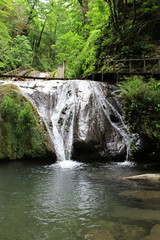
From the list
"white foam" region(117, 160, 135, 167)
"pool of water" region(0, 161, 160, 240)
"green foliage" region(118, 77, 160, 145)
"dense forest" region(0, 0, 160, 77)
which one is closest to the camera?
"pool of water" region(0, 161, 160, 240)

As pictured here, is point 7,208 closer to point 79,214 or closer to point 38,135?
point 79,214

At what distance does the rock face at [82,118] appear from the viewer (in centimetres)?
768

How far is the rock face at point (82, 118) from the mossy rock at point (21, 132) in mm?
457

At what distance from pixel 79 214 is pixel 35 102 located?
22.1 ft

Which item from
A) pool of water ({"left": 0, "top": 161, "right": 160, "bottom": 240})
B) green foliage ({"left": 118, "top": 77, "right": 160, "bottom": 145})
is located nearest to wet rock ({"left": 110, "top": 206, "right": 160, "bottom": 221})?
pool of water ({"left": 0, "top": 161, "right": 160, "bottom": 240})

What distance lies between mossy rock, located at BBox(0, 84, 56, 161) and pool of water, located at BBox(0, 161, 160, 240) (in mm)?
1404

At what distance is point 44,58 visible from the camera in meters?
35.5

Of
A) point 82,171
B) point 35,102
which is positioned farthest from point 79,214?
point 35,102

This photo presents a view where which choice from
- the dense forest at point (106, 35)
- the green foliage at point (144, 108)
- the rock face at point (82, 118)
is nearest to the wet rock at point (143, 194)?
the green foliage at point (144, 108)

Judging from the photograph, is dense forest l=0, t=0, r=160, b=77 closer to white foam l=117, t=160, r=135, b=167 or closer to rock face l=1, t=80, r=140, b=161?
rock face l=1, t=80, r=140, b=161

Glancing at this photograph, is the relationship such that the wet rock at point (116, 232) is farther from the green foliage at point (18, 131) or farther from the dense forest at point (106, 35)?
the dense forest at point (106, 35)

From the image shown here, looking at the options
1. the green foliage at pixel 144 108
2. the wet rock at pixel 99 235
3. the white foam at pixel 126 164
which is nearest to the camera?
Answer: the wet rock at pixel 99 235

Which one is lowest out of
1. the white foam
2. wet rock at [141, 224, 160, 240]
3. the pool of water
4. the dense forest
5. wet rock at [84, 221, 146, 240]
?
the white foam

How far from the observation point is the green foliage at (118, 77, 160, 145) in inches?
263
